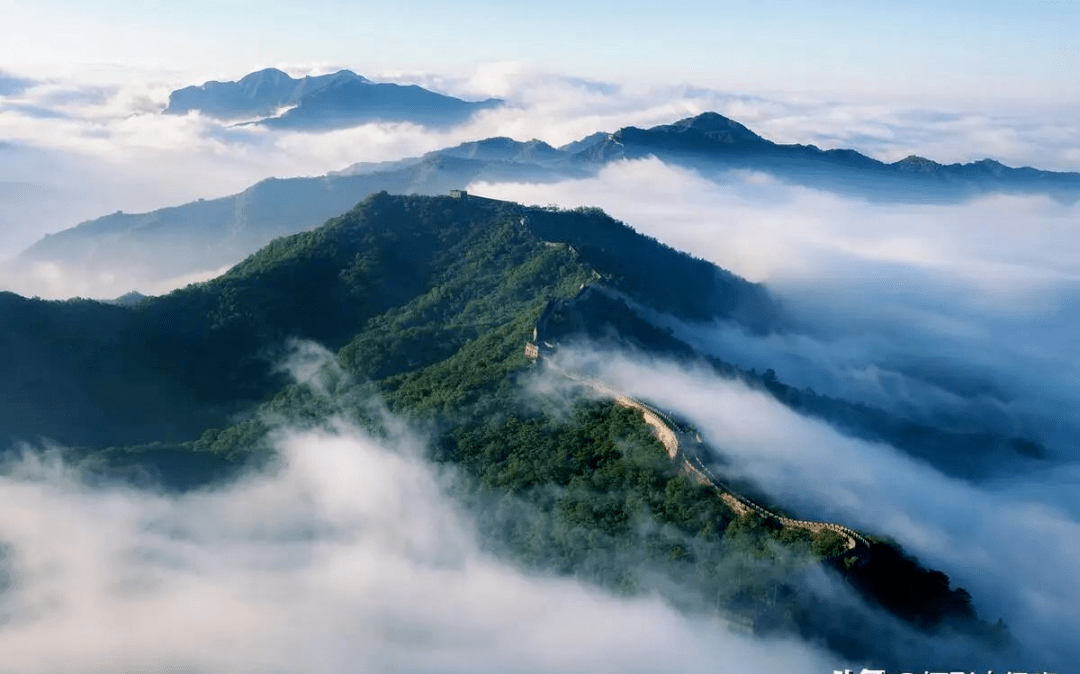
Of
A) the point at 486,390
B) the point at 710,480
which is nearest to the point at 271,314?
the point at 486,390

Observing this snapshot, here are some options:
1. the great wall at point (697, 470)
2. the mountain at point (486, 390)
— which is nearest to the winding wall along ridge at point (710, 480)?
the great wall at point (697, 470)

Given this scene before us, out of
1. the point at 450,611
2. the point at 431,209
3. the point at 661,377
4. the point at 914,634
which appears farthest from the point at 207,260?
the point at 914,634

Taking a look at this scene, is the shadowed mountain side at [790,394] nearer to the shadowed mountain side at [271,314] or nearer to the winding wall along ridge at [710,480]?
the shadowed mountain side at [271,314]

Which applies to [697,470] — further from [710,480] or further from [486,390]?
[486,390]

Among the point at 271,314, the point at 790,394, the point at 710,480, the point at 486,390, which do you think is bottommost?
the point at 790,394

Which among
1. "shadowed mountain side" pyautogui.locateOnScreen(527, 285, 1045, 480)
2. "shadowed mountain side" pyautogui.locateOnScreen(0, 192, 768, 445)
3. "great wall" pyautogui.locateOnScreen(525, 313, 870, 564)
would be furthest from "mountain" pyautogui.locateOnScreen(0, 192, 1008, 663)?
"shadowed mountain side" pyautogui.locateOnScreen(527, 285, 1045, 480)

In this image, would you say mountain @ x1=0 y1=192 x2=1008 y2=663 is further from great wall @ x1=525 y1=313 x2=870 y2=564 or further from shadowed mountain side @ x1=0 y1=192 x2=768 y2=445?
great wall @ x1=525 y1=313 x2=870 y2=564

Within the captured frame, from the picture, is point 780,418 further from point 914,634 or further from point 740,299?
point 740,299
